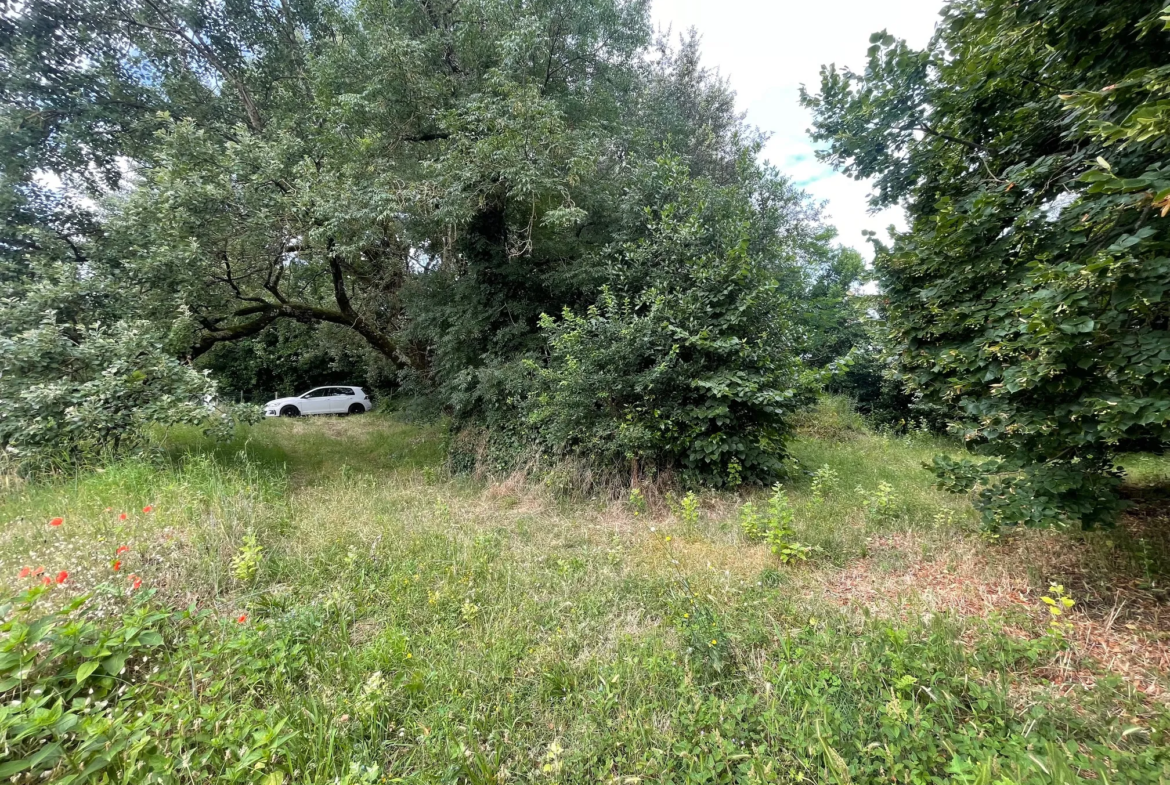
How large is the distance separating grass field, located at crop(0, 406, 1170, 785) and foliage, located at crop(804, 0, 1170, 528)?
774 millimetres

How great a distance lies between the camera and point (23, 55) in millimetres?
6984

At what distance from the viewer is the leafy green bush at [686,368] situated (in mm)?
5266

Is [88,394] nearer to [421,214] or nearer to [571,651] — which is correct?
[421,214]

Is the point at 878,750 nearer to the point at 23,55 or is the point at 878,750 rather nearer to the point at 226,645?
the point at 226,645

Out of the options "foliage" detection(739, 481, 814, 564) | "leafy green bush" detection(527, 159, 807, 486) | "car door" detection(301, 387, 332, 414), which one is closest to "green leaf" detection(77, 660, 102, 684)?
"foliage" detection(739, 481, 814, 564)

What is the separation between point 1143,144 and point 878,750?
341 cm

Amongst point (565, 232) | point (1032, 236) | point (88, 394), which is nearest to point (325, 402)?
point (88, 394)

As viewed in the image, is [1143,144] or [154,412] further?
[154,412]

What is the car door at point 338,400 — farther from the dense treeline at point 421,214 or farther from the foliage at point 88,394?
the foliage at point 88,394

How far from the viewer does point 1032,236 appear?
9.32 ft

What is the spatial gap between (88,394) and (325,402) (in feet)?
41.8

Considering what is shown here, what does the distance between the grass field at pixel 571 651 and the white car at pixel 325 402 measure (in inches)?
537

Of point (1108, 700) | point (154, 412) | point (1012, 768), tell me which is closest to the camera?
point (1012, 768)

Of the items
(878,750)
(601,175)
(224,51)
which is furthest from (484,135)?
(878,750)
